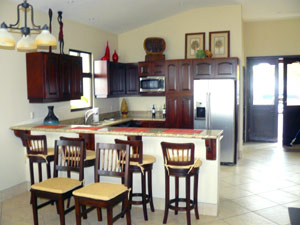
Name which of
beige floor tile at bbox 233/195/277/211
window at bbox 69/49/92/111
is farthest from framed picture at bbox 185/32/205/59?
beige floor tile at bbox 233/195/277/211

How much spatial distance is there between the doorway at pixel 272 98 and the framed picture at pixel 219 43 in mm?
2066

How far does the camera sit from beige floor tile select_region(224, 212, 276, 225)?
3748 mm

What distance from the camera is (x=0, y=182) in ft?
14.8

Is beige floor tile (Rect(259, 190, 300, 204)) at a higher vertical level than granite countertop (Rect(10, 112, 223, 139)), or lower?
lower

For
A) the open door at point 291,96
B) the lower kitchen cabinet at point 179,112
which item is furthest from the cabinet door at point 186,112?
the open door at point 291,96

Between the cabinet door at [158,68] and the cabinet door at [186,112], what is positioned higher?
the cabinet door at [158,68]

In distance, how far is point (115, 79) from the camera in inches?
266

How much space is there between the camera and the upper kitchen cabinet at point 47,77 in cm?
476

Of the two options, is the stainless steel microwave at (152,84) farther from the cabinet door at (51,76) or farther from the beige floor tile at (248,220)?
the beige floor tile at (248,220)

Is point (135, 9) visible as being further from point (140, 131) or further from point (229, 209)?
point (229, 209)

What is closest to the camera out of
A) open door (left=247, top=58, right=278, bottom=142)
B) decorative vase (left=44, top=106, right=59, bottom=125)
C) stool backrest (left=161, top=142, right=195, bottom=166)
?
stool backrest (left=161, top=142, right=195, bottom=166)

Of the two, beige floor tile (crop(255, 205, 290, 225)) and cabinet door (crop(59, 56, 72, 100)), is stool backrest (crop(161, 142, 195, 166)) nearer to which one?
beige floor tile (crop(255, 205, 290, 225))

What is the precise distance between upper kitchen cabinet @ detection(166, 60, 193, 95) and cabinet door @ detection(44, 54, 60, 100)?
2.49 m

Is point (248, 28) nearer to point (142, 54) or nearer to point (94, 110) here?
point (142, 54)
